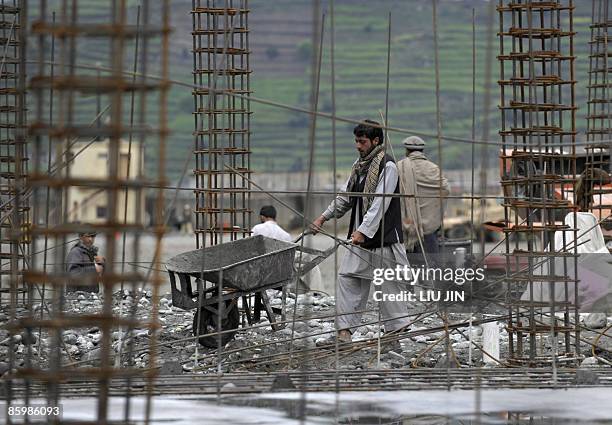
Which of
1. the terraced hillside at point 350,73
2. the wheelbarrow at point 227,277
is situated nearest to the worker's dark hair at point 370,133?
the wheelbarrow at point 227,277

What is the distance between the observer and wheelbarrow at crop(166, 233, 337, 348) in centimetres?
1343

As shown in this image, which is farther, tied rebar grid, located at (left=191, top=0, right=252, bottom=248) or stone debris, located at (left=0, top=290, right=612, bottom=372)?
tied rebar grid, located at (left=191, top=0, right=252, bottom=248)

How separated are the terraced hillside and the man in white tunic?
220 ft

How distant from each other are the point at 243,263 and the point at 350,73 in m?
108

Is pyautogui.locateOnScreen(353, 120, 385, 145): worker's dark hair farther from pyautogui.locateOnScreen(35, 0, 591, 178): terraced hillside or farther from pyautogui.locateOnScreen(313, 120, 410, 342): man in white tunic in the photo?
pyautogui.locateOnScreen(35, 0, 591, 178): terraced hillside

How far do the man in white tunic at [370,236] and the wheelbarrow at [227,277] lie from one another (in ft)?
0.97

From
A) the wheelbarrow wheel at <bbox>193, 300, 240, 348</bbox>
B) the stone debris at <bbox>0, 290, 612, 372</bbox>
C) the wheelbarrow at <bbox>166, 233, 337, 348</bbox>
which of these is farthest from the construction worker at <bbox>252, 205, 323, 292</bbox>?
the wheelbarrow wheel at <bbox>193, 300, 240, 348</bbox>

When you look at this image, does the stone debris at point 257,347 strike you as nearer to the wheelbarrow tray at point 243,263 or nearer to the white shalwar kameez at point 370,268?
the white shalwar kameez at point 370,268

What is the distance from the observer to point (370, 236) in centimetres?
1351

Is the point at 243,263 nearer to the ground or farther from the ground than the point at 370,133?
nearer to the ground

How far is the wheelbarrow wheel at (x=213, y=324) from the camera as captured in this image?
44.7 feet

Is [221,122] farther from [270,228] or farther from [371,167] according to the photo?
[371,167]

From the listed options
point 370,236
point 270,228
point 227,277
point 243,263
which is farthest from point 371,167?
point 270,228

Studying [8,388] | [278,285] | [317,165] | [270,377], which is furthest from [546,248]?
[317,165]
